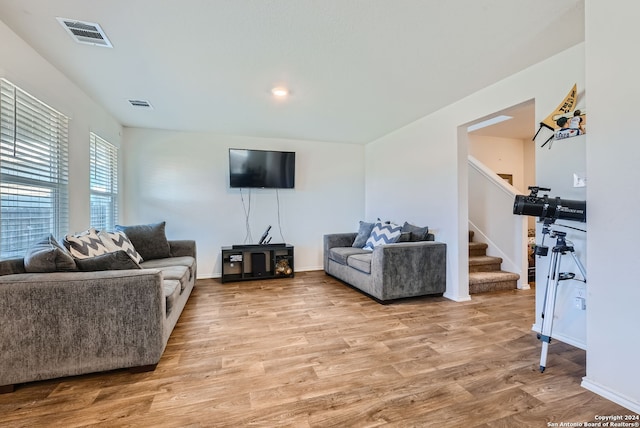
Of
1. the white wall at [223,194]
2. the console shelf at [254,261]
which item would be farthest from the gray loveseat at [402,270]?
the white wall at [223,194]

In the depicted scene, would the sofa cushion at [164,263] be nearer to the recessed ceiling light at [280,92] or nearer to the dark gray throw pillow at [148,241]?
the dark gray throw pillow at [148,241]

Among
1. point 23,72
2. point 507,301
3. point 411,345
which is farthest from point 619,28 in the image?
point 23,72

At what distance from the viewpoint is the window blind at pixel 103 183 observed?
3.27 metres

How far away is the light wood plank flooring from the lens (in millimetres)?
1440

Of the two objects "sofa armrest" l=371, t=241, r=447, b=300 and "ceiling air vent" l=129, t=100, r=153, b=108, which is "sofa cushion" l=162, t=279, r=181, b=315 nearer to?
"sofa armrest" l=371, t=241, r=447, b=300

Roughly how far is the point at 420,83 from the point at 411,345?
2390mm

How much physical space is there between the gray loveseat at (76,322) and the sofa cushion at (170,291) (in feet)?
0.70

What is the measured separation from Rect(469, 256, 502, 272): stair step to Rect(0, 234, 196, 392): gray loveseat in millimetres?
3830

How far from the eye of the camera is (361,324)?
2627 mm

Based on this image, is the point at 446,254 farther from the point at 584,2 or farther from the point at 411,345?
the point at 584,2

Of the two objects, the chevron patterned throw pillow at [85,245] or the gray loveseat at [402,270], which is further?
the gray loveseat at [402,270]

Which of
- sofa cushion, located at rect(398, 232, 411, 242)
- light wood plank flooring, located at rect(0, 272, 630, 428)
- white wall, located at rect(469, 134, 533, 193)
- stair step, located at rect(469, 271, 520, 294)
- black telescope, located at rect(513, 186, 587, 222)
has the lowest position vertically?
light wood plank flooring, located at rect(0, 272, 630, 428)

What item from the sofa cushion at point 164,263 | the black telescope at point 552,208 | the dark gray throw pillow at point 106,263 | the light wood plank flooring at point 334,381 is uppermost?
the black telescope at point 552,208

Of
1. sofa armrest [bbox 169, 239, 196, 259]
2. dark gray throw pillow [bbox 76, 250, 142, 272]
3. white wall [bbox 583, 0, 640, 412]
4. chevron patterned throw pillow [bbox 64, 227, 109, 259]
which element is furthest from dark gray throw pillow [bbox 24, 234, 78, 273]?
white wall [bbox 583, 0, 640, 412]
